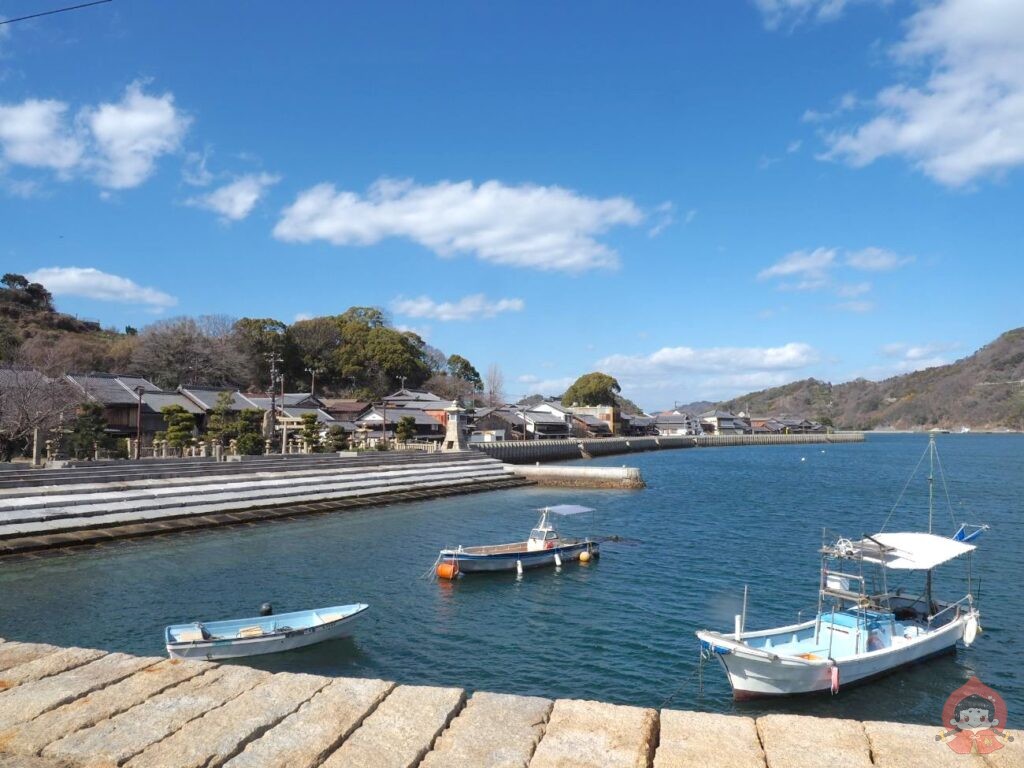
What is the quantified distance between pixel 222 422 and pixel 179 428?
849cm

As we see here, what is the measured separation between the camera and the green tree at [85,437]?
42156 millimetres

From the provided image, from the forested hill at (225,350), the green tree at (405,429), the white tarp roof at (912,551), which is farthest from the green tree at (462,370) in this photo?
the white tarp roof at (912,551)

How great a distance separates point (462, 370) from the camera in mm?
142625

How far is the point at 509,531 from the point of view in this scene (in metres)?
36.9

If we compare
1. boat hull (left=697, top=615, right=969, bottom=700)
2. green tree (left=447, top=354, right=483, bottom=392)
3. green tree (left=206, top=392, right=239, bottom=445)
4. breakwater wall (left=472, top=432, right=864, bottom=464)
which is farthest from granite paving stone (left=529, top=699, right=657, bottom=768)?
green tree (left=447, top=354, right=483, bottom=392)

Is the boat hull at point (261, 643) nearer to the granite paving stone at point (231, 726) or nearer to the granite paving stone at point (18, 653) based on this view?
the granite paving stone at point (18, 653)

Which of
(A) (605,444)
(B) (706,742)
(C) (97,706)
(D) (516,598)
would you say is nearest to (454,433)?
(D) (516,598)

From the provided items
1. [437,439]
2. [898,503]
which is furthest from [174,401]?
[898,503]

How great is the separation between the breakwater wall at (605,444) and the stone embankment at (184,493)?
74.2ft

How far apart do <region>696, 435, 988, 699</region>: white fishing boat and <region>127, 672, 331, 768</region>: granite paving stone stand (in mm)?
10787

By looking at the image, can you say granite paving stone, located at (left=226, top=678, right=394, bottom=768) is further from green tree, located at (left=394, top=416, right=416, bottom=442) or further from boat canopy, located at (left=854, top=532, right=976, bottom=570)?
green tree, located at (left=394, top=416, right=416, bottom=442)

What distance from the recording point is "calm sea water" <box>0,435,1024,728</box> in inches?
642

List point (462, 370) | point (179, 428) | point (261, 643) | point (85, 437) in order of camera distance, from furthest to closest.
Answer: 1. point (462, 370)
2. point (179, 428)
3. point (85, 437)
4. point (261, 643)

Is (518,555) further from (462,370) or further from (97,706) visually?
(462,370)
